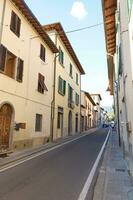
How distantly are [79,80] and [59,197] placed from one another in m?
30.8

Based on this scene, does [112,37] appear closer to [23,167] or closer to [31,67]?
[31,67]

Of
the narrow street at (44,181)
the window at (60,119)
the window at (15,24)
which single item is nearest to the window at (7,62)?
the window at (15,24)

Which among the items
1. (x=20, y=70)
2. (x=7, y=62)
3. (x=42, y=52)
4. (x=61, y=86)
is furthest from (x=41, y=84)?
(x=61, y=86)

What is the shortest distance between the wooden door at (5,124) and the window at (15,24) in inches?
177

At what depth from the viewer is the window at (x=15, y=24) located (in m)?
12.7

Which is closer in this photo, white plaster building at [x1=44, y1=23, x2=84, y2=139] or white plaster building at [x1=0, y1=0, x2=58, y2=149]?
white plaster building at [x1=0, y1=0, x2=58, y2=149]

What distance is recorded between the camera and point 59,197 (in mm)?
5125

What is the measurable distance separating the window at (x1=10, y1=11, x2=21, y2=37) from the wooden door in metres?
4.49

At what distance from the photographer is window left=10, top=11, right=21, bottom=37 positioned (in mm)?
12734

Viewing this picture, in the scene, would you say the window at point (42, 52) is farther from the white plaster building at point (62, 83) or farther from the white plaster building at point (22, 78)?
the white plaster building at point (62, 83)

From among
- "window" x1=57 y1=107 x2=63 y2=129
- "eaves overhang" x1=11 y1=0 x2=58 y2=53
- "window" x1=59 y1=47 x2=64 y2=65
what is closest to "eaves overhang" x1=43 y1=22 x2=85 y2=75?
"window" x1=59 y1=47 x2=64 y2=65

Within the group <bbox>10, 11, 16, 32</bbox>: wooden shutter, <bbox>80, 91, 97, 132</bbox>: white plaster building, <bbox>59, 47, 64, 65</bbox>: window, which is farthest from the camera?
<bbox>80, 91, 97, 132</bbox>: white plaster building

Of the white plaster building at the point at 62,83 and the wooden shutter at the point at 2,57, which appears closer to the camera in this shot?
the wooden shutter at the point at 2,57

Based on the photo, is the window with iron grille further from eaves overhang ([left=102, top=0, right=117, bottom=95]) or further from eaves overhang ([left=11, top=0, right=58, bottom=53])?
eaves overhang ([left=102, top=0, right=117, bottom=95])
